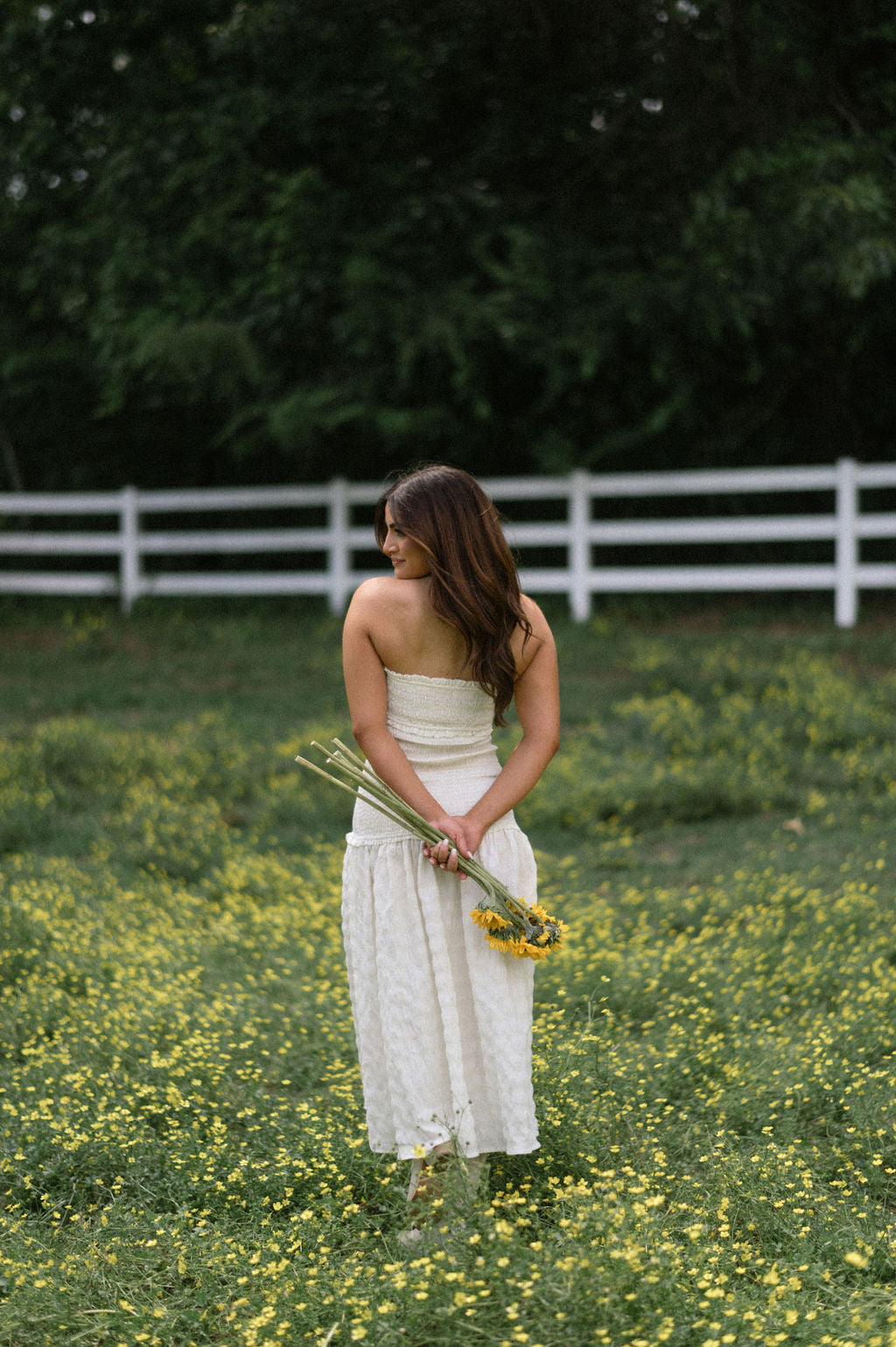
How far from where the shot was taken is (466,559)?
10.6 ft

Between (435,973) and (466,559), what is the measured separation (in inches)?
39.3

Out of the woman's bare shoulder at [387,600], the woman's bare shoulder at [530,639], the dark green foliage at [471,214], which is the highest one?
the dark green foliage at [471,214]

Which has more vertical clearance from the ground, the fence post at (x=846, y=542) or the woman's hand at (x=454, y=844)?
the fence post at (x=846, y=542)

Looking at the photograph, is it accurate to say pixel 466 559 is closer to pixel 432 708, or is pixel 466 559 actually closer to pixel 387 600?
pixel 387 600

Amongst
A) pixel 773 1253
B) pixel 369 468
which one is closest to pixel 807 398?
pixel 369 468

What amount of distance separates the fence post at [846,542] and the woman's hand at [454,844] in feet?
31.2

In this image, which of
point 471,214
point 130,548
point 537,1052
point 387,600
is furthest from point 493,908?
point 130,548

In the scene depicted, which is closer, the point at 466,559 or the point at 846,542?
the point at 466,559

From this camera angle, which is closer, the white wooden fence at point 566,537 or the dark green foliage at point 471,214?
the dark green foliage at point 471,214

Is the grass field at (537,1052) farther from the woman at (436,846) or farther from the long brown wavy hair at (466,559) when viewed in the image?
the long brown wavy hair at (466,559)

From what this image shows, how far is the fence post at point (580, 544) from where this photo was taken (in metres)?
12.8

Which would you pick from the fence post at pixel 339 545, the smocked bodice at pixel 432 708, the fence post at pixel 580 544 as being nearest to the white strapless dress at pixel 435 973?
the smocked bodice at pixel 432 708

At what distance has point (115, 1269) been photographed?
3.26 metres

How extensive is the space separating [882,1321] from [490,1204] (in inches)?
35.9
